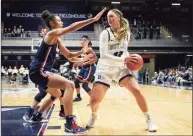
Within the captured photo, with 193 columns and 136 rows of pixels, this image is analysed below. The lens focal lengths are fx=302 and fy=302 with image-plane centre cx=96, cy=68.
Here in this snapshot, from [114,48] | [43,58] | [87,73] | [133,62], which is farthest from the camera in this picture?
[87,73]

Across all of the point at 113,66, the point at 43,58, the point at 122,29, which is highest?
the point at 122,29

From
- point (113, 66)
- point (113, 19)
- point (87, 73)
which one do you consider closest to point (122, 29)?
point (113, 19)

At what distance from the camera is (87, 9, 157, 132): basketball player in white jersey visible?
161 inches

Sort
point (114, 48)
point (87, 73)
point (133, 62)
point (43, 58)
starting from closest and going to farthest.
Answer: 1. point (133, 62)
2. point (43, 58)
3. point (114, 48)
4. point (87, 73)

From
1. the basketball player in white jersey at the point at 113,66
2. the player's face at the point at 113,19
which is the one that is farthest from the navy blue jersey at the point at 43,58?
the player's face at the point at 113,19

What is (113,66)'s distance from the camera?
13.6 feet

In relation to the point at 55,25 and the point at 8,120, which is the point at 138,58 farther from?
the point at 8,120

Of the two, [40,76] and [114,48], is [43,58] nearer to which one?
[40,76]

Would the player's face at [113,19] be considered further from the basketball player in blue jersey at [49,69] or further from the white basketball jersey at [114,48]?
the basketball player in blue jersey at [49,69]

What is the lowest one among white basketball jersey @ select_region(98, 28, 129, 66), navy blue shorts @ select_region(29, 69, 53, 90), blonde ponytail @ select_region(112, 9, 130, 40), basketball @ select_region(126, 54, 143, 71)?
navy blue shorts @ select_region(29, 69, 53, 90)

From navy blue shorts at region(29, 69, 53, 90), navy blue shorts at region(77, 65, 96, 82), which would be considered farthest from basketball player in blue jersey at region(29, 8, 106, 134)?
navy blue shorts at region(77, 65, 96, 82)

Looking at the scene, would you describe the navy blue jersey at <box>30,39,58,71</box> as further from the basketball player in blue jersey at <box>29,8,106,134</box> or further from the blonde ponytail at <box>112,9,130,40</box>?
the blonde ponytail at <box>112,9,130,40</box>

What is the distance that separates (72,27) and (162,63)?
24998 mm

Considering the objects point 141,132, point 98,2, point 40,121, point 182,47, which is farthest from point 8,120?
point 98,2
